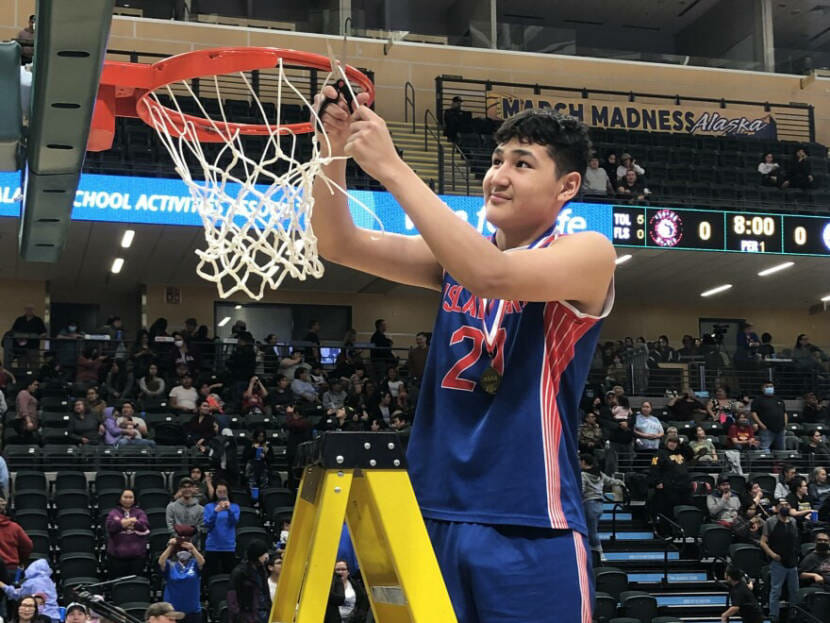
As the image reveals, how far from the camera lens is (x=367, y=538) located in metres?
Answer: 2.42

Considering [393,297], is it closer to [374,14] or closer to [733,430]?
[374,14]

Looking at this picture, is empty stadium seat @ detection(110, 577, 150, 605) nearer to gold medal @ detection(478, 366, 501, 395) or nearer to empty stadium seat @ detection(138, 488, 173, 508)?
empty stadium seat @ detection(138, 488, 173, 508)

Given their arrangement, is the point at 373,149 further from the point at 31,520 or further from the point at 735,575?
the point at 735,575

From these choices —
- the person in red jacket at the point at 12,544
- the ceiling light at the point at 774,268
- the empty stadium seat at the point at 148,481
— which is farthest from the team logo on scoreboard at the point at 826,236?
the person in red jacket at the point at 12,544

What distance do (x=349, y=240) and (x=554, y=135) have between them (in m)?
0.56

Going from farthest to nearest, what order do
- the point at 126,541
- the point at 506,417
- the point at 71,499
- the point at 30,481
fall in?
the point at 30,481
the point at 71,499
the point at 126,541
the point at 506,417

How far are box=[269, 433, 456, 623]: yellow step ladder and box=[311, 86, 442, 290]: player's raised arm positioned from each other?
2.01 feet

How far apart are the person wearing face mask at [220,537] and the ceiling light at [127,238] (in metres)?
7.17

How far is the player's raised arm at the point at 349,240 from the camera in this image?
2.70 meters

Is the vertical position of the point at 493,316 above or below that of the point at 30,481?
above

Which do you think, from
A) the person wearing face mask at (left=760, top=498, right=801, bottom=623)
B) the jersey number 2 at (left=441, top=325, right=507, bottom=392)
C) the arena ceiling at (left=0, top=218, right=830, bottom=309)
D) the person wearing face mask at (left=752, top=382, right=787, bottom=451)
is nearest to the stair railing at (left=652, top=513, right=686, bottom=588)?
the person wearing face mask at (left=760, top=498, right=801, bottom=623)

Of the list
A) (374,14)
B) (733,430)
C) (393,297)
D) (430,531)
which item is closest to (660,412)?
(733,430)

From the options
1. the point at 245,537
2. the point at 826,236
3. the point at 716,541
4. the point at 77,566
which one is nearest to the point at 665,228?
the point at 826,236

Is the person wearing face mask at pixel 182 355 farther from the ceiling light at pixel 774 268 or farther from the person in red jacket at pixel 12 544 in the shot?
the ceiling light at pixel 774 268
